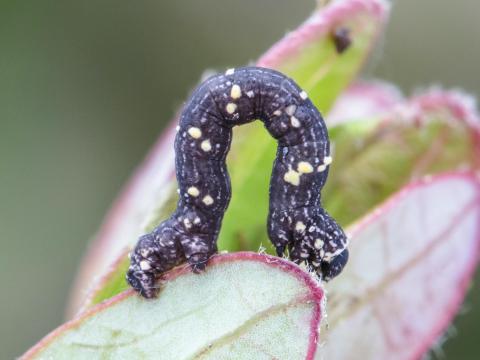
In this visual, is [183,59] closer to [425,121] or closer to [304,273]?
[425,121]

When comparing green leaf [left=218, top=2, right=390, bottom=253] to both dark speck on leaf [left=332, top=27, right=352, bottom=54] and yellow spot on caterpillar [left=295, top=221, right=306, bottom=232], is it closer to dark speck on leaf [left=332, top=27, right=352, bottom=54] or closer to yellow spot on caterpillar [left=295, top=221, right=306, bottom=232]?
dark speck on leaf [left=332, top=27, right=352, bottom=54]

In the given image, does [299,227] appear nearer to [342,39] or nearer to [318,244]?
[318,244]

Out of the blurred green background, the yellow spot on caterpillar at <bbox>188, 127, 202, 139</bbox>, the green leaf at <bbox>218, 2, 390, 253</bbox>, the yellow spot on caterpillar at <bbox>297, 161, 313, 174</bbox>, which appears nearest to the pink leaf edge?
the green leaf at <bbox>218, 2, 390, 253</bbox>

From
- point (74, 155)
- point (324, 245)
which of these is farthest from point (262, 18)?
point (324, 245)

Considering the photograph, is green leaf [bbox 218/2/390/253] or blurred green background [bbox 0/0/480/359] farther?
blurred green background [bbox 0/0/480/359]

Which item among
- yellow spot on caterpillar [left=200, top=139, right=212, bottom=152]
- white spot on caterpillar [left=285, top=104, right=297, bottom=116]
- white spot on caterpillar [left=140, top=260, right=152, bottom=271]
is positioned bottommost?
white spot on caterpillar [left=140, top=260, right=152, bottom=271]
